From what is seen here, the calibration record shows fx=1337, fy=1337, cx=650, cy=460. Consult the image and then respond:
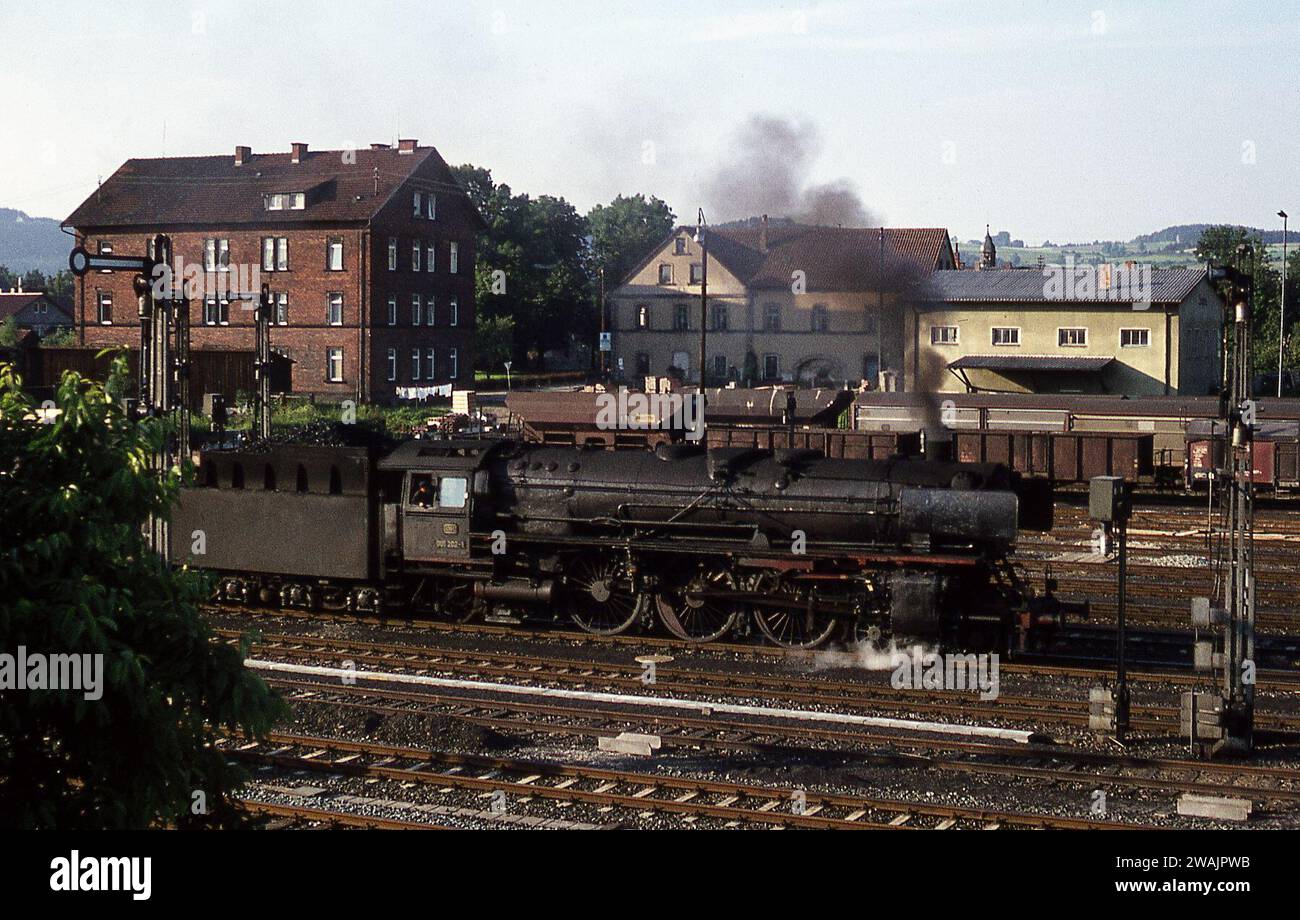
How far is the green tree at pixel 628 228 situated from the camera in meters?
101

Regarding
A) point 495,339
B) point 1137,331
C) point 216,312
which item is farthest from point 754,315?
point 216,312

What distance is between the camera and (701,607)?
63.1 ft

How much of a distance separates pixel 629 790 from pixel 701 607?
6.52 m

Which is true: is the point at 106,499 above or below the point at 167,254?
below

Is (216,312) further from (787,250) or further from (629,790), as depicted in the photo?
(629,790)

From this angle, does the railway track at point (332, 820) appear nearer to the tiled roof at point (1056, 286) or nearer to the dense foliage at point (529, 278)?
the tiled roof at point (1056, 286)

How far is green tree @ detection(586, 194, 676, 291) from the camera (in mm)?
101062

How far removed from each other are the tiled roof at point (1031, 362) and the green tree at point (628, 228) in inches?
1897

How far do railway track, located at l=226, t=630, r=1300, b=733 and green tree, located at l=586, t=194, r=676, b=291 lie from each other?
81.2m

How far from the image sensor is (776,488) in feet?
60.6
